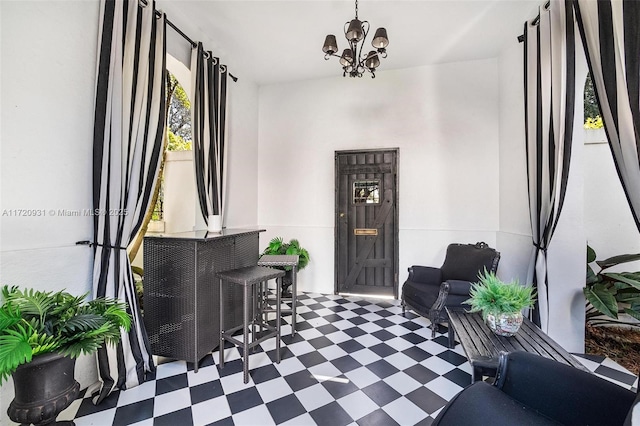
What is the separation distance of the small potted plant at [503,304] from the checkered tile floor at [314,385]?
61cm

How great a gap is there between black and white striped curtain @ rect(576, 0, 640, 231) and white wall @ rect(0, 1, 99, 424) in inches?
139

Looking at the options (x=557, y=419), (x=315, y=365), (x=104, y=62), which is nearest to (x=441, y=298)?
(x=315, y=365)

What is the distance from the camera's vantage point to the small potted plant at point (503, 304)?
71.8 inches

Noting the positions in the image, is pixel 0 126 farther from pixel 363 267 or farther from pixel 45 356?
pixel 363 267

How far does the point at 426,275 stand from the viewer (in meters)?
3.41

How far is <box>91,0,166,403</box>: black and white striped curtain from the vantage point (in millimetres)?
2002

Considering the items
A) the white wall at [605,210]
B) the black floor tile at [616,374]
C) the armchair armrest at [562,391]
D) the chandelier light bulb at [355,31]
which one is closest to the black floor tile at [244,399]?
the armchair armrest at [562,391]

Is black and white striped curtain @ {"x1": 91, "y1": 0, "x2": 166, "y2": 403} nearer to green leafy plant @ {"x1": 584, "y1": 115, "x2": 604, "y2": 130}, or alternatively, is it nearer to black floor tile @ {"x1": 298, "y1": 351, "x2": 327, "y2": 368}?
black floor tile @ {"x1": 298, "y1": 351, "x2": 327, "y2": 368}

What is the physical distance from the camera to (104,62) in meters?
2.03

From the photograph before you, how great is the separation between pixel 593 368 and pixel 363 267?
266 centimetres

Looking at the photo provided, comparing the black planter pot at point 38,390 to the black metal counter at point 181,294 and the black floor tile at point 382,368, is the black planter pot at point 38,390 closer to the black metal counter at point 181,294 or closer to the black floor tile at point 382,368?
the black metal counter at point 181,294

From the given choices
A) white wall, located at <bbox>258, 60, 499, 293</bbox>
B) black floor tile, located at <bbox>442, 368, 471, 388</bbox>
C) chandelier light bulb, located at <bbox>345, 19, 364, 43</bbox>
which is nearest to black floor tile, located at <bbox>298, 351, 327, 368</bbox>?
black floor tile, located at <bbox>442, 368, 471, 388</bbox>

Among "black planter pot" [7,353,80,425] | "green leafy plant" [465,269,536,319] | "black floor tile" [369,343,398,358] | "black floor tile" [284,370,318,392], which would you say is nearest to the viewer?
"black planter pot" [7,353,80,425]

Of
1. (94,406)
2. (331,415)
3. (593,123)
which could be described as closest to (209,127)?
(94,406)
